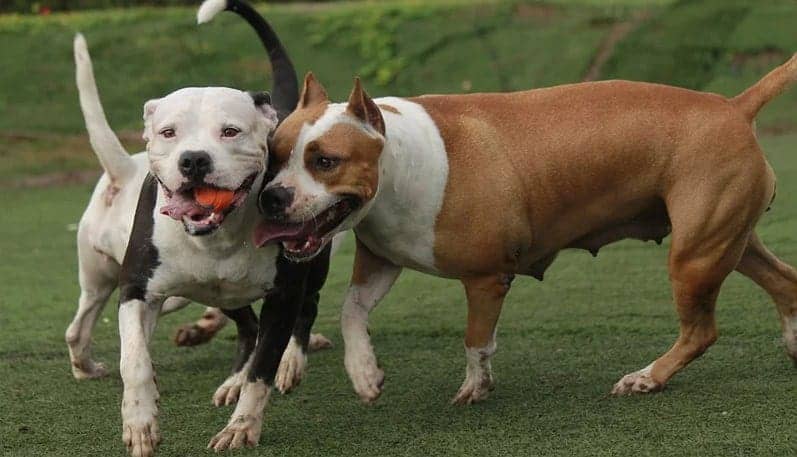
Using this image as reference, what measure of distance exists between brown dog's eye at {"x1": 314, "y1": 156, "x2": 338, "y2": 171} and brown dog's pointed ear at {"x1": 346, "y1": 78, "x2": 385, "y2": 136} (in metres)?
0.21

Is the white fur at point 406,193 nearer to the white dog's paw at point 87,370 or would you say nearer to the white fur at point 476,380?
the white fur at point 476,380

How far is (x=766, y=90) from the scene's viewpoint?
5176 mm

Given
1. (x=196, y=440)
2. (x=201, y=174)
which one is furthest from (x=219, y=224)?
(x=196, y=440)

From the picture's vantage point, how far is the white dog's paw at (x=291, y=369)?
18.2ft

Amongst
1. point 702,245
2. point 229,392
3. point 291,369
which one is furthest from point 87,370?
point 702,245

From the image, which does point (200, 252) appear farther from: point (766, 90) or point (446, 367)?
point (766, 90)

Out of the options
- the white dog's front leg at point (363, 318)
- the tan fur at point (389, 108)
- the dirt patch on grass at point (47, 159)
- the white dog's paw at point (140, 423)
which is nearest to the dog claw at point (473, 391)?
the white dog's front leg at point (363, 318)

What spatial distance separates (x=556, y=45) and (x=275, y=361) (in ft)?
37.2

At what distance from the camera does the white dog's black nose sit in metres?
4.26

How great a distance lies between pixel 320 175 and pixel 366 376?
842mm

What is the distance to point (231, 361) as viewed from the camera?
6.30 meters

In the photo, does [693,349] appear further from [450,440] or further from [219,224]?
[219,224]

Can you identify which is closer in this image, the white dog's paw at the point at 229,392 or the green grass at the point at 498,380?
the green grass at the point at 498,380

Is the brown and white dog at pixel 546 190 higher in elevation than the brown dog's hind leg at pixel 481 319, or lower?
higher
